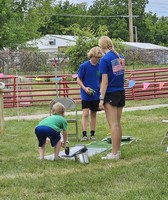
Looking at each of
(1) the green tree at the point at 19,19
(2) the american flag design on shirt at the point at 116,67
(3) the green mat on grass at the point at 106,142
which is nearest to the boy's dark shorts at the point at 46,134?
(2) the american flag design on shirt at the point at 116,67

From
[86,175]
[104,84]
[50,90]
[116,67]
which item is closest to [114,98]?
[104,84]

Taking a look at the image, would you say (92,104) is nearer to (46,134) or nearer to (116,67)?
(116,67)

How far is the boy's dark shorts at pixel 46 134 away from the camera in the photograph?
6.77 metres

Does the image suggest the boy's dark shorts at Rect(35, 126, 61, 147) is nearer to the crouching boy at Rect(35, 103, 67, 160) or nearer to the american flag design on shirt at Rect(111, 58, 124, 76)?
the crouching boy at Rect(35, 103, 67, 160)

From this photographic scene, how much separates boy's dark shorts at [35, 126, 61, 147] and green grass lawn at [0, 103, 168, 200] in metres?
0.33

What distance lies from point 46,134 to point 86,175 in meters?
1.19

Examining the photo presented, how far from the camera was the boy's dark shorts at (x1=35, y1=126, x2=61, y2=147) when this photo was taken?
6773 millimetres

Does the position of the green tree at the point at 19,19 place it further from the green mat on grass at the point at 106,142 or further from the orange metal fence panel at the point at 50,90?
the green mat on grass at the point at 106,142

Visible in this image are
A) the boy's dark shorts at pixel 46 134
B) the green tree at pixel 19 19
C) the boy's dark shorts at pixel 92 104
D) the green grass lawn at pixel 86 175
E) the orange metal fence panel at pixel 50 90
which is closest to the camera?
the green grass lawn at pixel 86 175

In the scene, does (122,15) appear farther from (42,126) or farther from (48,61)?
(42,126)

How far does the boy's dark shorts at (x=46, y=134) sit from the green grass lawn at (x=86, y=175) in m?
0.33

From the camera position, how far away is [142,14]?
78750mm

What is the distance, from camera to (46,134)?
6785 mm

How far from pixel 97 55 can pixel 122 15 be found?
64.4 metres
